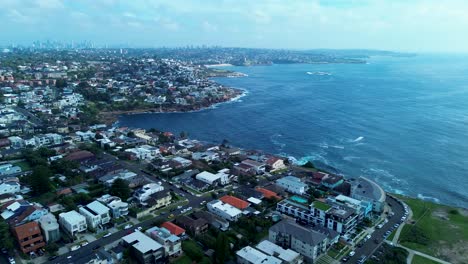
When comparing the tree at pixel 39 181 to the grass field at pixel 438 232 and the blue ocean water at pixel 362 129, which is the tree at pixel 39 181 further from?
the grass field at pixel 438 232

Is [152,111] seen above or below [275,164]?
below

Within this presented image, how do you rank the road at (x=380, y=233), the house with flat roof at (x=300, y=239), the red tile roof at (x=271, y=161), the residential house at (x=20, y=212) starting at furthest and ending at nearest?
the red tile roof at (x=271, y=161) < the residential house at (x=20, y=212) < the road at (x=380, y=233) < the house with flat roof at (x=300, y=239)

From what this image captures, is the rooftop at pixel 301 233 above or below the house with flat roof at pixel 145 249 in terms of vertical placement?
above

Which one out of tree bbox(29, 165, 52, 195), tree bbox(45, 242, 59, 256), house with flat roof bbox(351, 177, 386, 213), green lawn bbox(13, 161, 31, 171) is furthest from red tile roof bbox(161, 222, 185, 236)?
green lawn bbox(13, 161, 31, 171)

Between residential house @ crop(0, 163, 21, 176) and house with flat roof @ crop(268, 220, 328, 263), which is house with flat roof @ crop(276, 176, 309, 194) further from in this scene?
residential house @ crop(0, 163, 21, 176)

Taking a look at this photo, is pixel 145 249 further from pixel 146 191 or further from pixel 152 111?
pixel 152 111

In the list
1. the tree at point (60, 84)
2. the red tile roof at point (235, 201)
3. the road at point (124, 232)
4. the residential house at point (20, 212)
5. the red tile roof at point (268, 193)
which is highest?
the tree at point (60, 84)

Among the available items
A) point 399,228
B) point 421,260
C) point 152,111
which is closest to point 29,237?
point 421,260

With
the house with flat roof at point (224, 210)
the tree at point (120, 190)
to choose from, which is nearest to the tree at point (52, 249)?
the tree at point (120, 190)

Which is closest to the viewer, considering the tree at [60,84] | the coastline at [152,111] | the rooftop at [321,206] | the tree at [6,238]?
the tree at [6,238]
